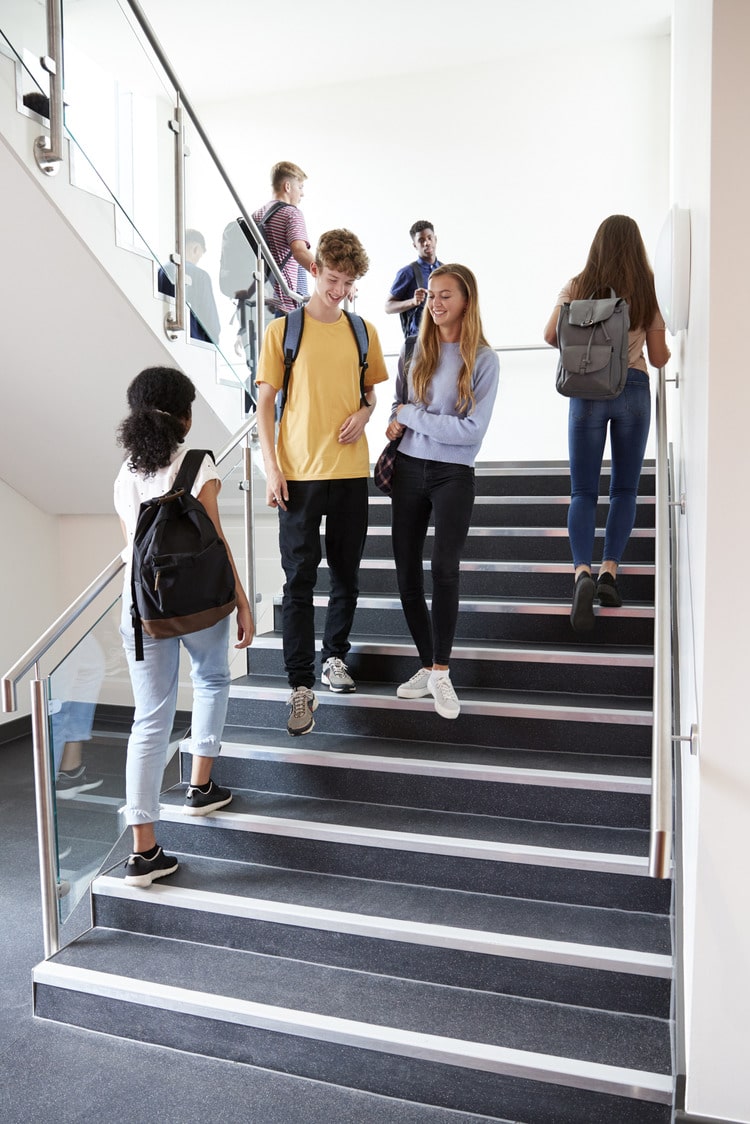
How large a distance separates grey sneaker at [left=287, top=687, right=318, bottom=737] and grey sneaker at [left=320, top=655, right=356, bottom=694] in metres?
0.16

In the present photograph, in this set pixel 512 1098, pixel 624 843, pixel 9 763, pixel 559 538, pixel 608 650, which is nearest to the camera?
pixel 512 1098

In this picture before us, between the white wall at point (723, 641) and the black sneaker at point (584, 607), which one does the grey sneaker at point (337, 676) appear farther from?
the white wall at point (723, 641)

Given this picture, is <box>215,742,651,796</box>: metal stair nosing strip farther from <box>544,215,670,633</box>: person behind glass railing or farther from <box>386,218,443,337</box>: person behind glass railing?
<box>386,218,443,337</box>: person behind glass railing

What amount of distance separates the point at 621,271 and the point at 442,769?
183 centimetres

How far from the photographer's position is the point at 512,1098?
1.99 metres

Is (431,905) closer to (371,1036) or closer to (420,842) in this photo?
(420,842)

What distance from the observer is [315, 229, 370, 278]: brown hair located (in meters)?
2.83

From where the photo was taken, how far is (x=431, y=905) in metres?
2.47

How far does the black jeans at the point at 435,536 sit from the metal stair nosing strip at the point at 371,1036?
1.22 meters

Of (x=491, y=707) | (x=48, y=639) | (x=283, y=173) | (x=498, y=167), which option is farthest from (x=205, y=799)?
(x=498, y=167)

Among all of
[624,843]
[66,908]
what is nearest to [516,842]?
[624,843]

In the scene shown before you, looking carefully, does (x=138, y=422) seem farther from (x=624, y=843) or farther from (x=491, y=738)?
(x=624, y=843)

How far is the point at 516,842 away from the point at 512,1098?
694 mm

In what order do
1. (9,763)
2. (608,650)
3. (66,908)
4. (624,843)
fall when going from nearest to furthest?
(624,843) < (66,908) < (608,650) < (9,763)
